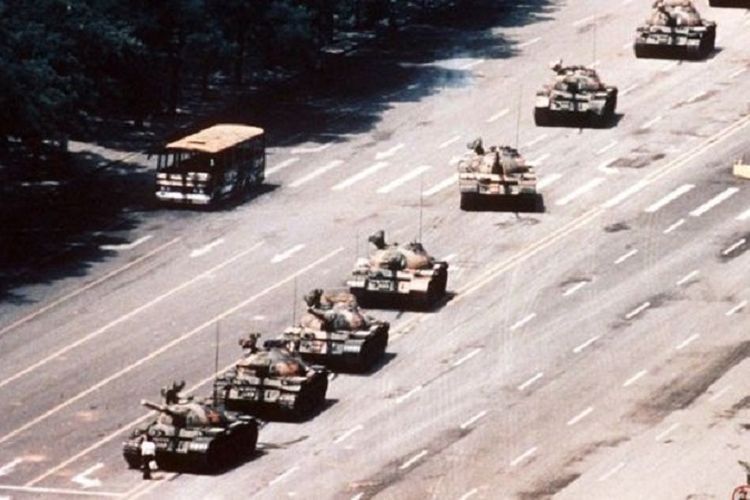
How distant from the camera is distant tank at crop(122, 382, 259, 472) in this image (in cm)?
9231

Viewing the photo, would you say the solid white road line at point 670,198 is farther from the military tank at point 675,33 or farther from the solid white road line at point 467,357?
the military tank at point 675,33


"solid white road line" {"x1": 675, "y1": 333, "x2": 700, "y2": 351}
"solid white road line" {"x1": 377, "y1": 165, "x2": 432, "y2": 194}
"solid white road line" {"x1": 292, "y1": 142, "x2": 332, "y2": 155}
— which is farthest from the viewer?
"solid white road line" {"x1": 292, "y1": 142, "x2": 332, "y2": 155}

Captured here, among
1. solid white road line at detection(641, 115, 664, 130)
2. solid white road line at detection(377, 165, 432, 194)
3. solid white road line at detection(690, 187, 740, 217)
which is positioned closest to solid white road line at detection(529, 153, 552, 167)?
solid white road line at detection(377, 165, 432, 194)

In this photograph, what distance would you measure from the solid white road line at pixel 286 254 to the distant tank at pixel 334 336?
13.3 metres

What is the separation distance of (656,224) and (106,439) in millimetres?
34054

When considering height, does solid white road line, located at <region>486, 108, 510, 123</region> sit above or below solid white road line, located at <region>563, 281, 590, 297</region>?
above

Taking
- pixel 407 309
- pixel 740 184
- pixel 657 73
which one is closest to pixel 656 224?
pixel 740 184

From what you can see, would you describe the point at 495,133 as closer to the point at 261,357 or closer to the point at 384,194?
the point at 384,194

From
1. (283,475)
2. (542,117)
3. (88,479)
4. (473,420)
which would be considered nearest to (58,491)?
(88,479)

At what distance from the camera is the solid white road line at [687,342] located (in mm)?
106375

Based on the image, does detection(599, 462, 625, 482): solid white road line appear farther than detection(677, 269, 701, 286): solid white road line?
No

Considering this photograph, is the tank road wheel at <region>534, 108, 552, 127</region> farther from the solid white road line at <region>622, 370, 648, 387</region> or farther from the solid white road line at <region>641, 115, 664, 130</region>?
the solid white road line at <region>622, 370, 648, 387</region>

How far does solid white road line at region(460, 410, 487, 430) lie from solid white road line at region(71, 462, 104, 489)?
1233 cm

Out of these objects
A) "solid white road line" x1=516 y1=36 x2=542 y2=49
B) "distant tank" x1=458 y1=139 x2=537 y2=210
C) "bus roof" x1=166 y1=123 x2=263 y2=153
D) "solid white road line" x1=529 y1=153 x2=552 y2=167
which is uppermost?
"bus roof" x1=166 y1=123 x2=263 y2=153
